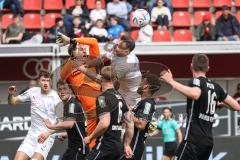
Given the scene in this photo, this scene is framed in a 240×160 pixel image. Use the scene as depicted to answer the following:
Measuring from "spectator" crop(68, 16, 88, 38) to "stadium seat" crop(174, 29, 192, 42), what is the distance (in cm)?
246

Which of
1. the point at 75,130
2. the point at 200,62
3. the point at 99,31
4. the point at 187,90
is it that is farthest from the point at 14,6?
the point at 187,90

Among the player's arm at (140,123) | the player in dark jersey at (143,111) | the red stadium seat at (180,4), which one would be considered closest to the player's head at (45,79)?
the player in dark jersey at (143,111)

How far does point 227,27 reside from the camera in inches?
751

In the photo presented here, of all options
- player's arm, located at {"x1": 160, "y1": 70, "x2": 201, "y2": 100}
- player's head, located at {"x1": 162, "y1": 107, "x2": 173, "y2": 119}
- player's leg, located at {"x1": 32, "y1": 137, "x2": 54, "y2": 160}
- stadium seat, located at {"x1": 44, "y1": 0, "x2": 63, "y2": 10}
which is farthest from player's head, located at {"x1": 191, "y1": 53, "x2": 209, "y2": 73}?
stadium seat, located at {"x1": 44, "y1": 0, "x2": 63, "y2": 10}

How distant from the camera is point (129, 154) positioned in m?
10.9

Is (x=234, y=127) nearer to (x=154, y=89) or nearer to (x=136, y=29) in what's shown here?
(x=136, y=29)

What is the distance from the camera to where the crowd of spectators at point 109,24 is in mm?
18703

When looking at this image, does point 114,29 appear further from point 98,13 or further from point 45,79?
point 45,79

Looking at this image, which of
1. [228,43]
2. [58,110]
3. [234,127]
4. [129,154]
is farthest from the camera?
[228,43]

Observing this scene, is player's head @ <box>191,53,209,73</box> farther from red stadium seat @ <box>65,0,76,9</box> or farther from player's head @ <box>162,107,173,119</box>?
red stadium seat @ <box>65,0,76,9</box>

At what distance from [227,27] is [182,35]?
1.35 meters

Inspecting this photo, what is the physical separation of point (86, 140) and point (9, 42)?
8.78m

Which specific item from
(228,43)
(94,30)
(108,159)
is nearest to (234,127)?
(228,43)

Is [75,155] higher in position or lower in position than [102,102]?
lower
